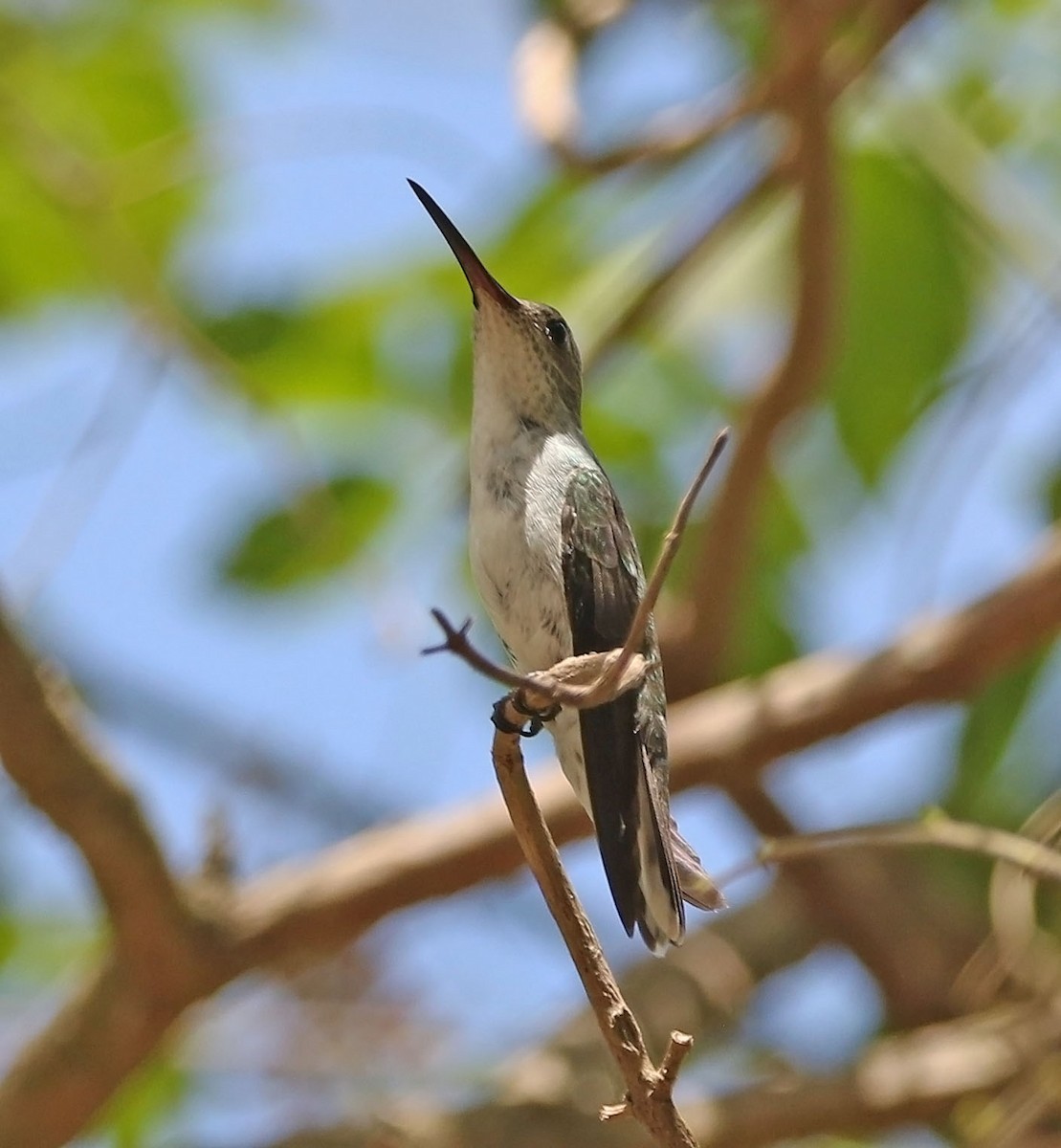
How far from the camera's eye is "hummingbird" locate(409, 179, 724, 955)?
6.33 ft

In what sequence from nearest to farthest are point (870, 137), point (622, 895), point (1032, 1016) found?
→ 1. point (622, 895)
2. point (1032, 1016)
3. point (870, 137)

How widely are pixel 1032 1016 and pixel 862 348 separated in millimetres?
1427

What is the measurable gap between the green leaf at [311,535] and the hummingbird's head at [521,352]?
2.38ft

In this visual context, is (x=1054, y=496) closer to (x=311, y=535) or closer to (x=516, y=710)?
(x=311, y=535)

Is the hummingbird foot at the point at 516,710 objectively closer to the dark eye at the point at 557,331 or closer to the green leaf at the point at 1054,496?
the dark eye at the point at 557,331

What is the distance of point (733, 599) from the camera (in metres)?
3.54

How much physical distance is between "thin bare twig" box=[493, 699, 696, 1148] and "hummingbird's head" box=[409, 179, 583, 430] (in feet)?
4.47

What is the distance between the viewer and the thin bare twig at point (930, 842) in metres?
2.15

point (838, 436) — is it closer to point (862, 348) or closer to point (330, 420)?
point (862, 348)

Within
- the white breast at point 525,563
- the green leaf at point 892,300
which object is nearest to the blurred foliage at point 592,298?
the green leaf at point 892,300

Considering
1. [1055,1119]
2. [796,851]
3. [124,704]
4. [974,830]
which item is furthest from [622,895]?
[124,704]

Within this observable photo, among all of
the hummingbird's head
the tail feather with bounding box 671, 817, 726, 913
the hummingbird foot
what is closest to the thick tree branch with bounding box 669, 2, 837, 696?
the hummingbird's head

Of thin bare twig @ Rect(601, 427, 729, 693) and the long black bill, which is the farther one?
the long black bill

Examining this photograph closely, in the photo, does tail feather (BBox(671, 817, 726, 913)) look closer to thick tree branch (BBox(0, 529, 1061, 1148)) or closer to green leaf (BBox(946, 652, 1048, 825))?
thick tree branch (BBox(0, 529, 1061, 1148))
